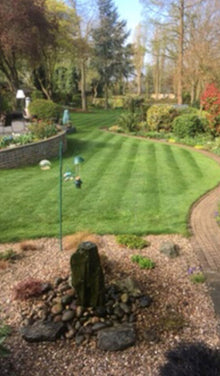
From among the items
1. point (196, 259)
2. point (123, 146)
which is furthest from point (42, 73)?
point (196, 259)

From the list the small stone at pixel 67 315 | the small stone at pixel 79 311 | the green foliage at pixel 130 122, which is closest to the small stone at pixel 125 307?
the small stone at pixel 79 311

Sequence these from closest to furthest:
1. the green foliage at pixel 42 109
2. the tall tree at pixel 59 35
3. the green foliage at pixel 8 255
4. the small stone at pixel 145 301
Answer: the small stone at pixel 145 301, the green foliage at pixel 8 255, the green foliage at pixel 42 109, the tall tree at pixel 59 35

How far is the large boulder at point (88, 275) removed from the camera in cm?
360

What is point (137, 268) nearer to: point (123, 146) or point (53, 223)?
point (53, 223)

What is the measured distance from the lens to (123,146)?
14.4 meters

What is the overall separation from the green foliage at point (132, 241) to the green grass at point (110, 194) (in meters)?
0.35

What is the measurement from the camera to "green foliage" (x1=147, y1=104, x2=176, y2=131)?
1806cm

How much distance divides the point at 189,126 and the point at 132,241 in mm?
12457

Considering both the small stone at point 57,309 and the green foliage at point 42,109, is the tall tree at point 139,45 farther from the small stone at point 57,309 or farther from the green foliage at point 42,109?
the small stone at point 57,309

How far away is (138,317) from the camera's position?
12.1 ft

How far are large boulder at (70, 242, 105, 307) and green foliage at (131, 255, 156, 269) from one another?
1.09m

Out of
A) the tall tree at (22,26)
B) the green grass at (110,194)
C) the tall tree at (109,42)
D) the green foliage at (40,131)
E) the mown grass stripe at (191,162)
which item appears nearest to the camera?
the green grass at (110,194)

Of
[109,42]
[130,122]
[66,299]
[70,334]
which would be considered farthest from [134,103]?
[109,42]

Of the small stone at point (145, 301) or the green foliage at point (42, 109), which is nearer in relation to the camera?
the small stone at point (145, 301)
